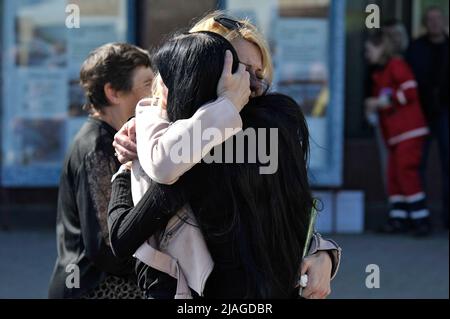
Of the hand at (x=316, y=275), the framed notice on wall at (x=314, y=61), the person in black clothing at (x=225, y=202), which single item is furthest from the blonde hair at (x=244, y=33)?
the framed notice on wall at (x=314, y=61)

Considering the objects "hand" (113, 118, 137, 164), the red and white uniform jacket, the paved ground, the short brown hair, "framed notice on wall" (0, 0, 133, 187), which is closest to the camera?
"hand" (113, 118, 137, 164)

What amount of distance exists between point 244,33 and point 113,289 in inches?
47.0

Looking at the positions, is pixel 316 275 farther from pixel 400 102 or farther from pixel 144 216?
pixel 400 102

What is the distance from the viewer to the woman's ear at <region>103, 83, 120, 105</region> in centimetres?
344

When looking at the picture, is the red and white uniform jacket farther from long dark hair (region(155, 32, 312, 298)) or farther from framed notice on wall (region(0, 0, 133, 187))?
long dark hair (region(155, 32, 312, 298))

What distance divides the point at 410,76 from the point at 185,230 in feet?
18.7

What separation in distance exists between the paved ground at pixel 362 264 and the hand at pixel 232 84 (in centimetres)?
406

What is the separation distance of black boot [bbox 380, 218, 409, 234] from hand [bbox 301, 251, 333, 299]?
550 centimetres

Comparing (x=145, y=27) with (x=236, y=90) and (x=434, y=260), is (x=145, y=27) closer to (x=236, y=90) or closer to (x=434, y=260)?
(x=434, y=260)

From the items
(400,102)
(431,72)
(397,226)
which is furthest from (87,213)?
(431,72)

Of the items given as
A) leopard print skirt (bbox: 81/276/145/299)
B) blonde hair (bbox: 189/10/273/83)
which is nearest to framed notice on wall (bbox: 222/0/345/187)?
leopard print skirt (bbox: 81/276/145/299)

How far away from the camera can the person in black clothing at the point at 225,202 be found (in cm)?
238

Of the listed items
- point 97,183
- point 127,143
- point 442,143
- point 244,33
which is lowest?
point 442,143

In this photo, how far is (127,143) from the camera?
2584mm
